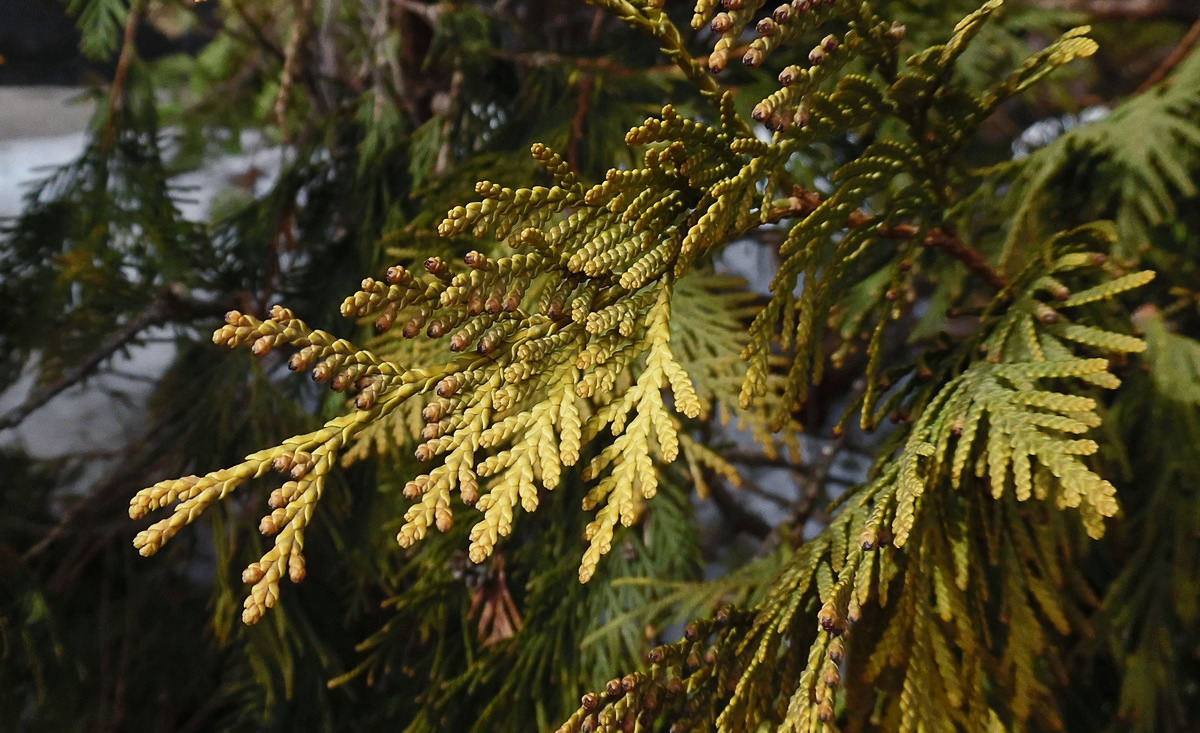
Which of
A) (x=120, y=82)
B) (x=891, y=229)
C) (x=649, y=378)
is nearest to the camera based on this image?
(x=649, y=378)

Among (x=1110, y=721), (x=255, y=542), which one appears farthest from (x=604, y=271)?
(x=1110, y=721)

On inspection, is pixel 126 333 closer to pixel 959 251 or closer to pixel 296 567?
pixel 296 567

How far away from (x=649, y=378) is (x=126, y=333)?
3.22 ft

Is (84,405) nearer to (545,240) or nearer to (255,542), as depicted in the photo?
(255,542)

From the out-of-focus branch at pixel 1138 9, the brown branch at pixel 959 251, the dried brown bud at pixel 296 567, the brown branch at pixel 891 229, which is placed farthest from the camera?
the out-of-focus branch at pixel 1138 9

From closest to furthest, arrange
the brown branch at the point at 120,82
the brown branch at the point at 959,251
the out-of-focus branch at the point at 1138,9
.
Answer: the brown branch at the point at 959,251 < the brown branch at the point at 120,82 < the out-of-focus branch at the point at 1138,9

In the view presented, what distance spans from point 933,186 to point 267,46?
1295mm

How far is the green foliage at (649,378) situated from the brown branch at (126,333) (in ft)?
0.03

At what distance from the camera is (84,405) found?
2.11 m

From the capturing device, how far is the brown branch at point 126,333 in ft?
3.90

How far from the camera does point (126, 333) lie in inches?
49.4

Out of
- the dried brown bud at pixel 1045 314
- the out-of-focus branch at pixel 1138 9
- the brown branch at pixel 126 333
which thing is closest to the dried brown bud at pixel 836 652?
the dried brown bud at pixel 1045 314

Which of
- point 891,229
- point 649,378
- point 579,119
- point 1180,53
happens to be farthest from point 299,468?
point 1180,53

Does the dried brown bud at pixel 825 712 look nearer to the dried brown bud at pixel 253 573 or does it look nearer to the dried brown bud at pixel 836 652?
the dried brown bud at pixel 836 652
